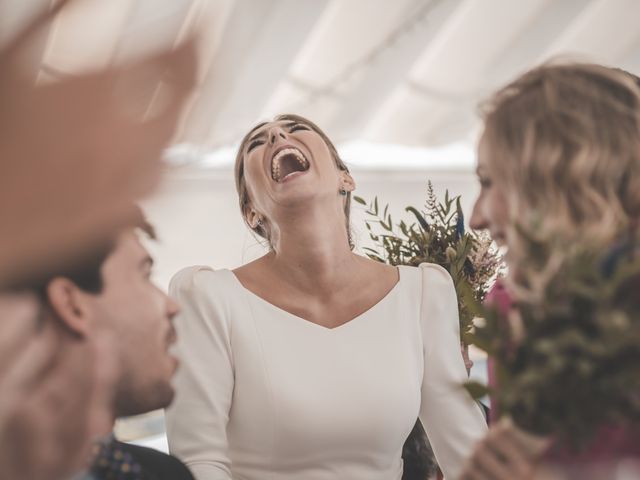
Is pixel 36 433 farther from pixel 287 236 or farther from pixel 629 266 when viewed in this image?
pixel 287 236

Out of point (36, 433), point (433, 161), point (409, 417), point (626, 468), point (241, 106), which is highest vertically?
point (36, 433)

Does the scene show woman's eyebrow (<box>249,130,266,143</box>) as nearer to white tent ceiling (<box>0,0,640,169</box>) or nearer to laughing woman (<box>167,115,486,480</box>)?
laughing woman (<box>167,115,486,480</box>)

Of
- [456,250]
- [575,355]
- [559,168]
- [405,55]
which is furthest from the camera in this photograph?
[405,55]

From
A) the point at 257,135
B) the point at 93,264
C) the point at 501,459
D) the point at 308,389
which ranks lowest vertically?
the point at 308,389

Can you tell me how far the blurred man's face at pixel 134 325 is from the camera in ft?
2.41

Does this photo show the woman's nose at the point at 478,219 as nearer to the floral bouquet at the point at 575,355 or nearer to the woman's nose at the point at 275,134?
the floral bouquet at the point at 575,355

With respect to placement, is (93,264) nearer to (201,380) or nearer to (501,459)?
(501,459)

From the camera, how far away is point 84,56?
0.50 m

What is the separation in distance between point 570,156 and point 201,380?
0.99 metres

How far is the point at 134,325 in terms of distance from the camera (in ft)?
2.49

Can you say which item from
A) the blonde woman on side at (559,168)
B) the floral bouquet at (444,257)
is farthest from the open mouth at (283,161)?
the blonde woman on side at (559,168)

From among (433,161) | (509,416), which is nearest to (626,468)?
(509,416)

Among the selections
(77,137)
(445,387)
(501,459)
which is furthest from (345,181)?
(77,137)

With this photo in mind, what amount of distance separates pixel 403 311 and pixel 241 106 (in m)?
4.14
